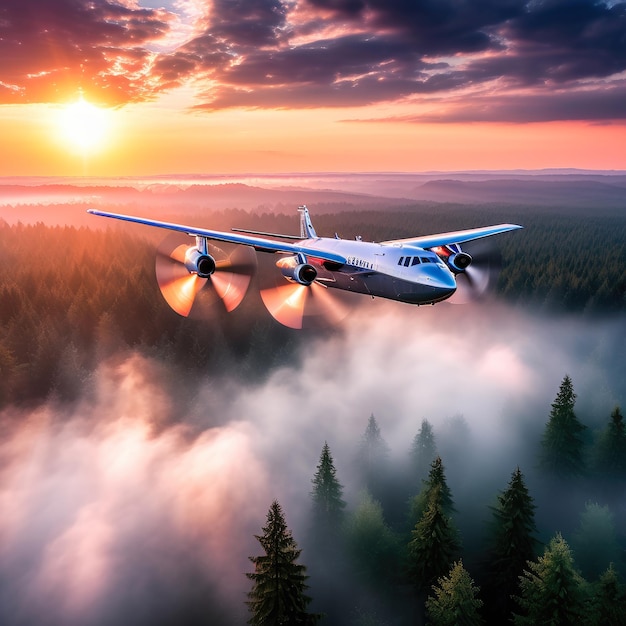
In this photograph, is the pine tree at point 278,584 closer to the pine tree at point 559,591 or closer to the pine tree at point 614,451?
the pine tree at point 559,591

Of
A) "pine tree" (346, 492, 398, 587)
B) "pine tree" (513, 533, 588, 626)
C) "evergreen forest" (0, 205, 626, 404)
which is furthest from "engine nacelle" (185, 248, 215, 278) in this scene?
"evergreen forest" (0, 205, 626, 404)

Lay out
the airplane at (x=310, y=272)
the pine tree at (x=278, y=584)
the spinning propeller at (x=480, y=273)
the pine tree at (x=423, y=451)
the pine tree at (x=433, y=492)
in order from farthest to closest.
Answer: the pine tree at (x=423, y=451)
the pine tree at (x=433, y=492)
the pine tree at (x=278, y=584)
the spinning propeller at (x=480, y=273)
the airplane at (x=310, y=272)

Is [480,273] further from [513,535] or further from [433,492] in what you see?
[513,535]

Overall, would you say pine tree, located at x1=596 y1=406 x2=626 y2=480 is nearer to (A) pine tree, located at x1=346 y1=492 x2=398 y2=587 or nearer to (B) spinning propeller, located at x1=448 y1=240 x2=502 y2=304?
(A) pine tree, located at x1=346 y1=492 x2=398 y2=587

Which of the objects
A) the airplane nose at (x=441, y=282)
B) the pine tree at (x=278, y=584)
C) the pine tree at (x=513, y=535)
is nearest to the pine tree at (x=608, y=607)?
the pine tree at (x=513, y=535)

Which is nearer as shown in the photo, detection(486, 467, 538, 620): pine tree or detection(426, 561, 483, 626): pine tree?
detection(426, 561, 483, 626): pine tree
